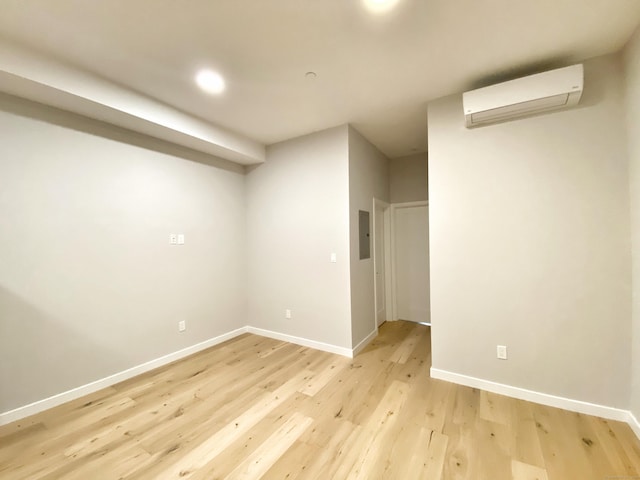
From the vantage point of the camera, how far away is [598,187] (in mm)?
1969

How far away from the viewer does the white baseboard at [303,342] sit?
3.13 metres

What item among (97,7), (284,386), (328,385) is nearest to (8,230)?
(97,7)

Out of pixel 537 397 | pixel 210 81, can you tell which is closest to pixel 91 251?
pixel 210 81

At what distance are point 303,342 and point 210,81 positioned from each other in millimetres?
3121

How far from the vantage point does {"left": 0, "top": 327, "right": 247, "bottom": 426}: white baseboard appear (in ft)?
6.61

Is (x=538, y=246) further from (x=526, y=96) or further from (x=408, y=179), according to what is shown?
(x=408, y=179)

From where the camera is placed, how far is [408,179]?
171 inches

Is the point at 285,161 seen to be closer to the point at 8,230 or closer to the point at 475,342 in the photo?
the point at 8,230

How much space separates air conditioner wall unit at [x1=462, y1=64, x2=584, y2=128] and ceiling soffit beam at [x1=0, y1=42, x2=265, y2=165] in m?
2.72

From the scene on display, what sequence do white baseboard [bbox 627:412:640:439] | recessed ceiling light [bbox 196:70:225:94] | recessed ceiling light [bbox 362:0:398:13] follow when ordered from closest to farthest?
recessed ceiling light [bbox 362:0:398:13] < white baseboard [bbox 627:412:640:439] < recessed ceiling light [bbox 196:70:225:94]

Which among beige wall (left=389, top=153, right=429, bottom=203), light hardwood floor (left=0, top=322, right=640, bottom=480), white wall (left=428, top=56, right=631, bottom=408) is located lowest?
light hardwood floor (left=0, top=322, right=640, bottom=480)

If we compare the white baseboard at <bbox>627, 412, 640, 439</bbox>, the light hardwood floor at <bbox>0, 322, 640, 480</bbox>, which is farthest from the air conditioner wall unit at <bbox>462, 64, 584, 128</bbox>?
the light hardwood floor at <bbox>0, 322, 640, 480</bbox>

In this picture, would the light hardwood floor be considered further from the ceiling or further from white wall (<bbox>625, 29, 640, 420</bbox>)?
the ceiling

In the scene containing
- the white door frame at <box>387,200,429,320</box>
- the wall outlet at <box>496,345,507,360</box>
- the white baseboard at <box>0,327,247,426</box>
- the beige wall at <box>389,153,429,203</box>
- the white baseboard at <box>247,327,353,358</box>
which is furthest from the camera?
the white door frame at <box>387,200,429,320</box>
